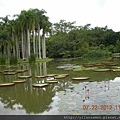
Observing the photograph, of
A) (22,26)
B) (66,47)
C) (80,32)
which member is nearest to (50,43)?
(66,47)

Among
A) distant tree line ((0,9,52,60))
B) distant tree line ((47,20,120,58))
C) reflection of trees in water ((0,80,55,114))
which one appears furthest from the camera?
distant tree line ((47,20,120,58))

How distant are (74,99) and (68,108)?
41.3 inches

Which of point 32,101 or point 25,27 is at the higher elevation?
point 25,27
